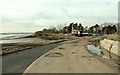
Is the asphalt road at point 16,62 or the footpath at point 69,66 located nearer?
the footpath at point 69,66

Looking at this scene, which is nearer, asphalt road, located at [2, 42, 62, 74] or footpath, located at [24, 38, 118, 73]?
footpath, located at [24, 38, 118, 73]

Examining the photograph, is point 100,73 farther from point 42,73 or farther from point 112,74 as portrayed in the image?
point 42,73

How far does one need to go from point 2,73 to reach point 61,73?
3.23m

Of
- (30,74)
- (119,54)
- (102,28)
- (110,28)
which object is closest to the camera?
(30,74)

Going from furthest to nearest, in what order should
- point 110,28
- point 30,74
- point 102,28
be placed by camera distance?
1. point 102,28
2. point 110,28
3. point 30,74

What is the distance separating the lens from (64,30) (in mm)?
177750

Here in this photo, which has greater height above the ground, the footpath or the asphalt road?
the asphalt road

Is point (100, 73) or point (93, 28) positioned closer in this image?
point (100, 73)

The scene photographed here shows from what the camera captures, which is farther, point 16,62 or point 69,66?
point 16,62

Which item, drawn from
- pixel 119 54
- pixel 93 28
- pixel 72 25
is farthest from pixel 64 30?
pixel 119 54

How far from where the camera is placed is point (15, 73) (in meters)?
13.2

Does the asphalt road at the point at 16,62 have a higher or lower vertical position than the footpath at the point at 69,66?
higher

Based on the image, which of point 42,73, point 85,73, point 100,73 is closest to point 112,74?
point 100,73

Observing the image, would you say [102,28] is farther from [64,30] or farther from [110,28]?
[64,30]
